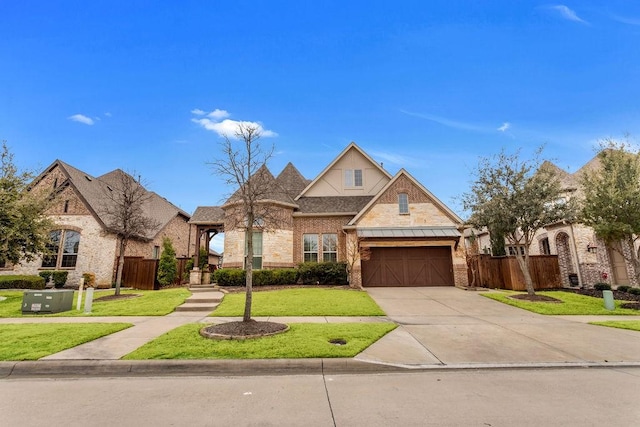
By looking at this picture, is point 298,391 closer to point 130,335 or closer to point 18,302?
point 130,335

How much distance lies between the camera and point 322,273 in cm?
1823

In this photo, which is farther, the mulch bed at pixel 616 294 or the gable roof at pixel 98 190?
the gable roof at pixel 98 190

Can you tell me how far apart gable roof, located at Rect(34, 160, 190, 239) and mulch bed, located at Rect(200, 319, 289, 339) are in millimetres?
12424

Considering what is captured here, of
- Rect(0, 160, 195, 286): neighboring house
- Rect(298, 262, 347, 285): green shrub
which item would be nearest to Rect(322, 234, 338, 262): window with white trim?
Rect(298, 262, 347, 285): green shrub

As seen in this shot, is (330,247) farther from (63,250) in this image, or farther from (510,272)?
(63,250)

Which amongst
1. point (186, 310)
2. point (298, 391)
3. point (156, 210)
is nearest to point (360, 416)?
point (298, 391)

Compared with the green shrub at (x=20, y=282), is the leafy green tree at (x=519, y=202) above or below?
above

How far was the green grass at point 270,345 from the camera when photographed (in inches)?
246

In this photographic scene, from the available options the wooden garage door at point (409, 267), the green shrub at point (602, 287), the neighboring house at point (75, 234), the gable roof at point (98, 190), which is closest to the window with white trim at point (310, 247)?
the wooden garage door at point (409, 267)

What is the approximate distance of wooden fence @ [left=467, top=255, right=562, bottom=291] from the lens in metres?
18.3

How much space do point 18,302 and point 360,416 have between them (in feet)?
55.2

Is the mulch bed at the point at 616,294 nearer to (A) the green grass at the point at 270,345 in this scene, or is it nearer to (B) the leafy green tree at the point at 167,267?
(A) the green grass at the point at 270,345

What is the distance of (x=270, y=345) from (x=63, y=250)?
20687 millimetres

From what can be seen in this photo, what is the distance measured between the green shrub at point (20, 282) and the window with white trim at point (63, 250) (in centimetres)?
164
